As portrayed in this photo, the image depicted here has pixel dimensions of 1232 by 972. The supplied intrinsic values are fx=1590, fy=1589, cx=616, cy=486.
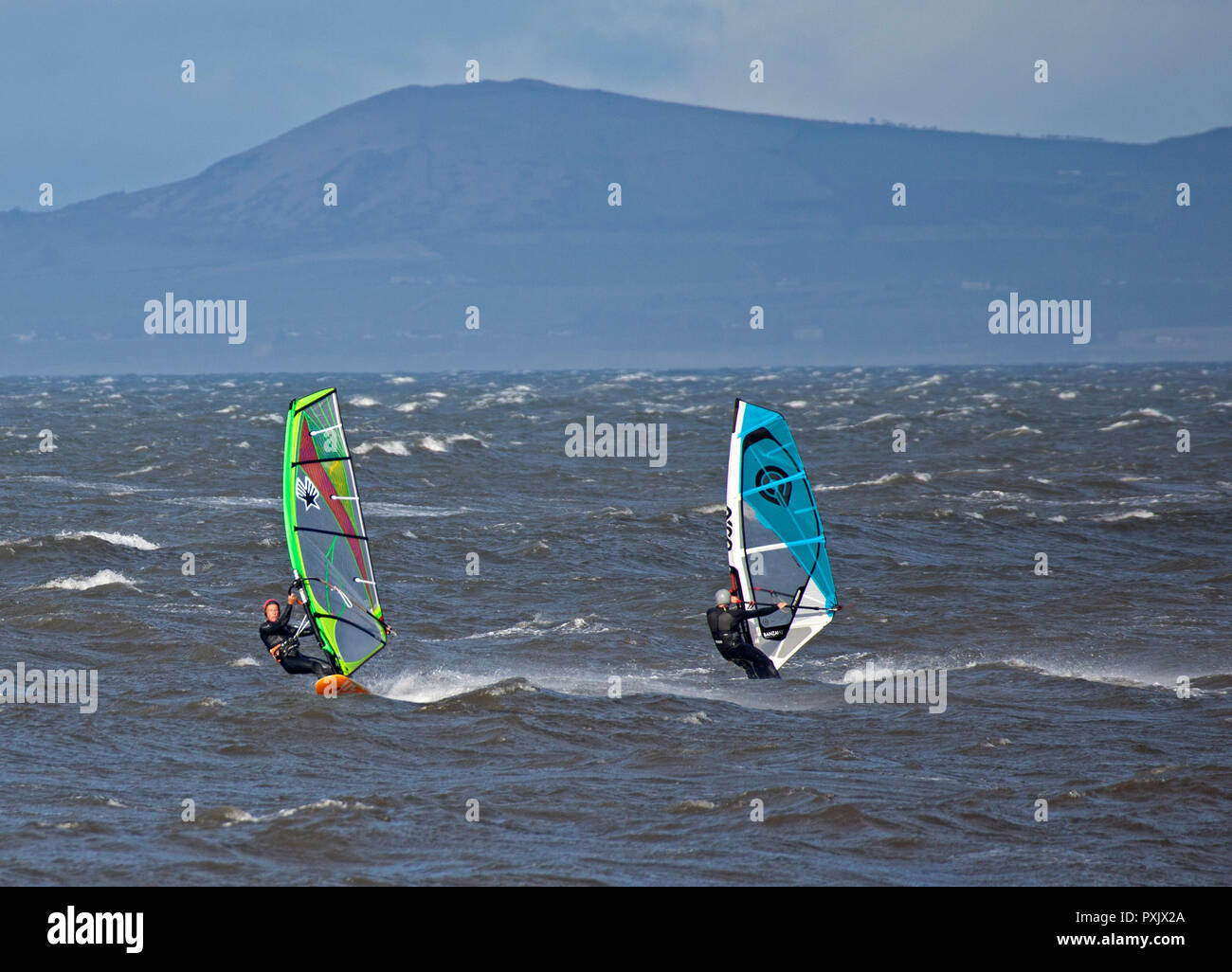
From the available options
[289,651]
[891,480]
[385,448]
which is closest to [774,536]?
[289,651]

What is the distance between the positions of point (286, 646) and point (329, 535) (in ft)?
3.94

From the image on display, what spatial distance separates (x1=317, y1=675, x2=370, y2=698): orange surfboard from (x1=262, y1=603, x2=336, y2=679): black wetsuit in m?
0.11

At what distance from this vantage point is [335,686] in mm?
16266

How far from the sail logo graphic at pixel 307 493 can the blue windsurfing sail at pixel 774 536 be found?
412 cm

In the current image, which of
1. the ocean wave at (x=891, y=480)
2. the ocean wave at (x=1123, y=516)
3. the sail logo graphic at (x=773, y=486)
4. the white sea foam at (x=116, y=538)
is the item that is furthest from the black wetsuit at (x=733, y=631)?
the ocean wave at (x=891, y=480)

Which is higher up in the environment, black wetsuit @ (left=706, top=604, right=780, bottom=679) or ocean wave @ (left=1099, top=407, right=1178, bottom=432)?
ocean wave @ (left=1099, top=407, right=1178, bottom=432)

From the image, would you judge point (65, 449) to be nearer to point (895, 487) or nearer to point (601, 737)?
point (895, 487)

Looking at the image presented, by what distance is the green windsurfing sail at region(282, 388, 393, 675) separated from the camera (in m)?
15.4

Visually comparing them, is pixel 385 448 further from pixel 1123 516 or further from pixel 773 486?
pixel 773 486

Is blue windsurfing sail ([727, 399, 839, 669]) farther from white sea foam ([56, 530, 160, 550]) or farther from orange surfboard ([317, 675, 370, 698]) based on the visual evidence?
white sea foam ([56, 530, 160, 550])

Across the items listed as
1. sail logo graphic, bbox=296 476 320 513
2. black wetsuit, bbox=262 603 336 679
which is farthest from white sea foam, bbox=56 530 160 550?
sail logo graphic, bbox=296 476 320 513

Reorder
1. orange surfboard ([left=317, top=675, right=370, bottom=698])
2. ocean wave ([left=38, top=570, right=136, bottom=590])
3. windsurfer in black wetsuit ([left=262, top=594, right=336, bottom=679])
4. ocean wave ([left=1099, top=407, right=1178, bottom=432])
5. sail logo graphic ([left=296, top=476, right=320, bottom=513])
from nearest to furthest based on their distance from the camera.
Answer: sail logo graphic ([left=296, top=476, right=320, bottom=513]) → windsurfer in black wetsuit ([left=262, top=594, right=336, bottom=679]) → orange surfboard ([left=317, top=675, right=370, bottom=698]) → ocean wave ([left=38, top=570, right=136, bottom=590]) → ocean wave ([left=1099, top=407, right=1178, bottom=432])

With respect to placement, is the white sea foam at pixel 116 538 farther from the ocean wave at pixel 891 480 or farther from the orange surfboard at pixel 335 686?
the ocean wave at pixel 891 480

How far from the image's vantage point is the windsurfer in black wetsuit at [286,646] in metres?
15.9
